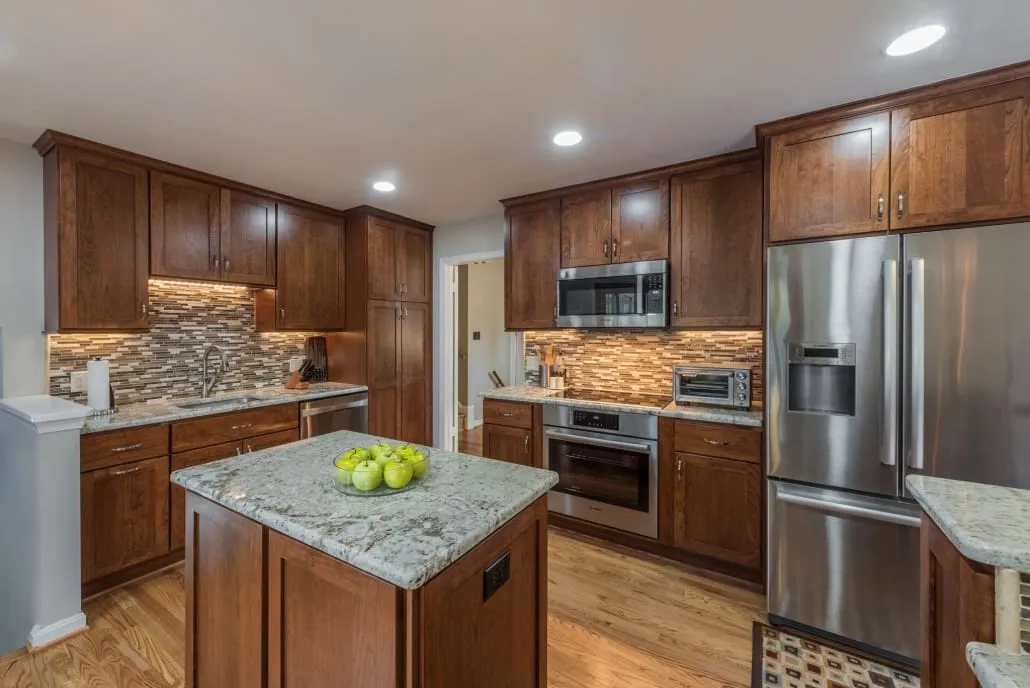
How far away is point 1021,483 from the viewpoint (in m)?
1.70

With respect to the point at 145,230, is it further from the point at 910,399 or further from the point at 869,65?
the point at 910,399

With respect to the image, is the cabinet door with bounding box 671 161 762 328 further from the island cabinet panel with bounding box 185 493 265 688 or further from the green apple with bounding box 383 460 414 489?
the island cabinet panel with bounding box 185 493 265 688

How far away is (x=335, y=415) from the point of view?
346cm

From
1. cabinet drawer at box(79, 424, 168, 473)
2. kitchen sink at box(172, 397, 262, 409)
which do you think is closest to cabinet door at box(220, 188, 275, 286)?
kitchen sink at box(172, 397, 262, 409)

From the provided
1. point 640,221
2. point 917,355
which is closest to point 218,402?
point 640,221

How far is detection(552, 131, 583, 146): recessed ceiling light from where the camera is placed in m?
2.34

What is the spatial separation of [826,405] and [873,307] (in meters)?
0.48

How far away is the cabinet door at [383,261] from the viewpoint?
3.76 meters

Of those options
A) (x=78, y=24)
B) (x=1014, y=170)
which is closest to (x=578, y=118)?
(x=1014, y=170)

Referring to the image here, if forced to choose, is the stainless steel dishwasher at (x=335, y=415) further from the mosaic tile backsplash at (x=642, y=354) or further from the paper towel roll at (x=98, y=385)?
the mosaic tile backsplash at (x=642, y=354)

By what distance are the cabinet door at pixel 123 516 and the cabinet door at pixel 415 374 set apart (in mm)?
1816

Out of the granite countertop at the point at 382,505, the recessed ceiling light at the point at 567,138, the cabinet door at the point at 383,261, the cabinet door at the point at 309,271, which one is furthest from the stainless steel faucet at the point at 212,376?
the recessed ceiling light at the point at 567,138

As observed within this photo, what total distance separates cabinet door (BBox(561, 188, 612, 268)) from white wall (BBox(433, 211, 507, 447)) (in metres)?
0.88

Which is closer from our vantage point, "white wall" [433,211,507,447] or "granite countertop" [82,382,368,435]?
"granite countertop" [82,382,368,435]
